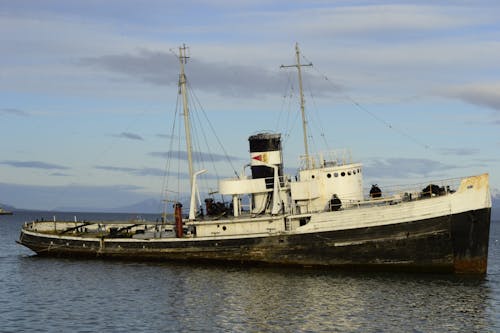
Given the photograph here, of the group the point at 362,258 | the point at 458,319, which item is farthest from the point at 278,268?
the point at 458,319

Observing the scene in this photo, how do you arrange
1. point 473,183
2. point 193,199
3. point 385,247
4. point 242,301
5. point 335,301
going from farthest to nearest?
point 193,199 → point 385,247 → point 473,183 → point 242,301 → point 335,301

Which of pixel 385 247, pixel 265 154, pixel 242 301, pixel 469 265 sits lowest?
pixel 242 301

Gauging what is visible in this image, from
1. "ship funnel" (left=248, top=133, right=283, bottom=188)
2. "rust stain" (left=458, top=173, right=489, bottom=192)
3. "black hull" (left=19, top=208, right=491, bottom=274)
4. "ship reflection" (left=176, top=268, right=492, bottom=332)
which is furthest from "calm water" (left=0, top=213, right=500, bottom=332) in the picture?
"ship funnel" (left=248, top=133, right=283, bottom=188)

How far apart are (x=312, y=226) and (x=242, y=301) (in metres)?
9.32

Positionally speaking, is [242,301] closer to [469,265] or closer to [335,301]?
[335,301]

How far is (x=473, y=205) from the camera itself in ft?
126

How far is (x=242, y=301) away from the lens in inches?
1303

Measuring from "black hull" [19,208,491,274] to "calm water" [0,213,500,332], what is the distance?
0.91 m

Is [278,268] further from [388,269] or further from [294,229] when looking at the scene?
[388,269]

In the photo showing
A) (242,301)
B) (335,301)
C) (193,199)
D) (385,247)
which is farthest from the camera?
(193,199)

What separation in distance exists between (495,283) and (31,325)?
989 inches

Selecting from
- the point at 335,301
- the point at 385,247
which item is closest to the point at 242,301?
the point at 335,301

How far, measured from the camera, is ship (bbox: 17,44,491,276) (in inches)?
1522

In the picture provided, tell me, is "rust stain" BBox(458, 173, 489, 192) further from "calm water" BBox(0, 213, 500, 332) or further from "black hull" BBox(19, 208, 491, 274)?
"calm water" BBox(0, 213, 500, 332)
